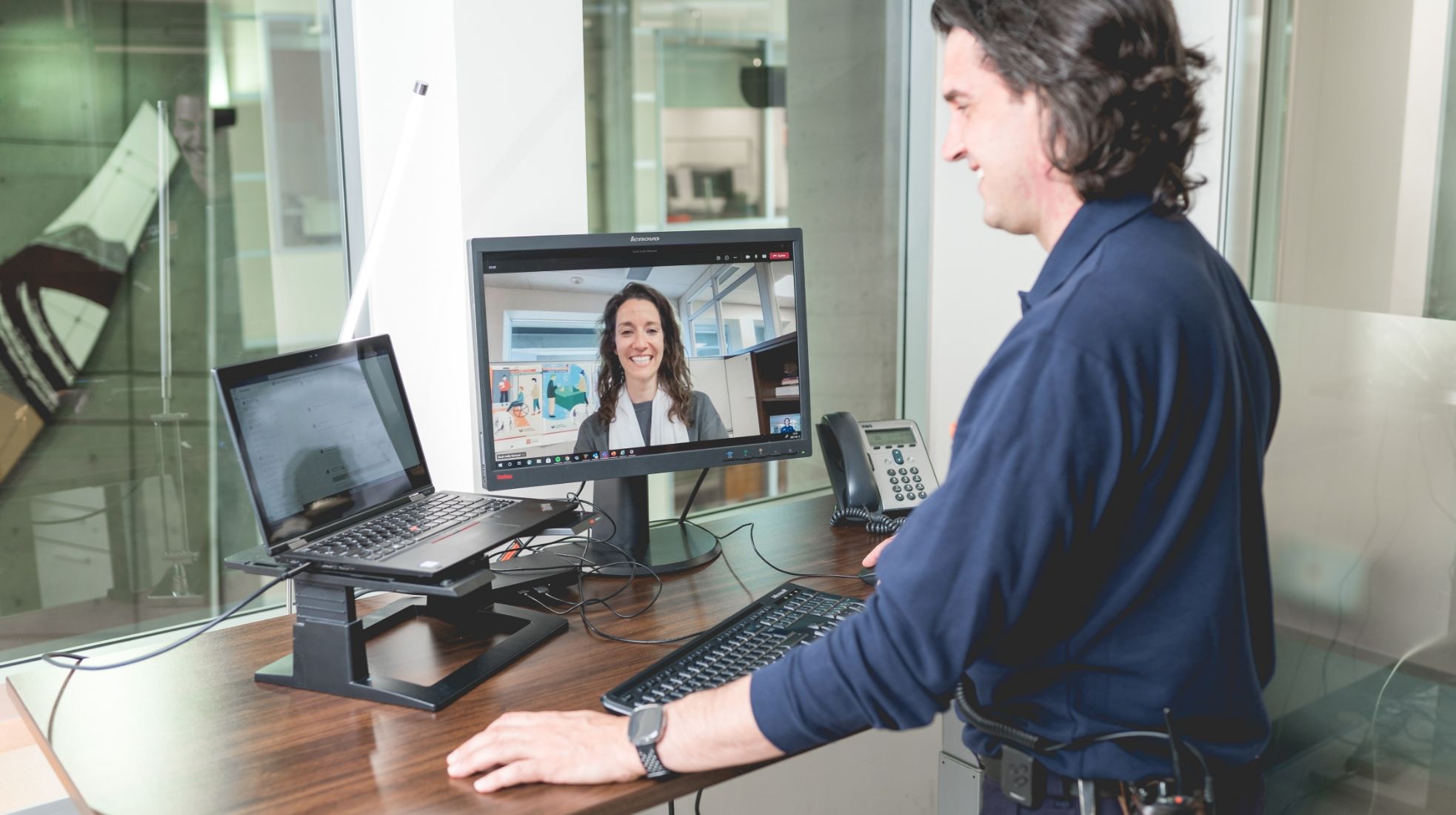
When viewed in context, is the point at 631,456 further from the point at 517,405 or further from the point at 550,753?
the point at 550,753

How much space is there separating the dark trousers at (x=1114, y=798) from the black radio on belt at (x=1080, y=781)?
11mm

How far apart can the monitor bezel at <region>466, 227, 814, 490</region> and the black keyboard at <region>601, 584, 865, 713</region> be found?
1.05ft

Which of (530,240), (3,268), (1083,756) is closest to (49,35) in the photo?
(3,268)

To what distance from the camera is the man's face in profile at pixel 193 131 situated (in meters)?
1.92

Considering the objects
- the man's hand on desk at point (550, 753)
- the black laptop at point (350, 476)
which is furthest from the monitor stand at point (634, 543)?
the man's hand on desk at point (550, 753)

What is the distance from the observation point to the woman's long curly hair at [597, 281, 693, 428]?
1.79m

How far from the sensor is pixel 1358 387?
2.11 m

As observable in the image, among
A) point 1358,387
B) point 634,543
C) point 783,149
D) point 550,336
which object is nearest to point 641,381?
point 550,336

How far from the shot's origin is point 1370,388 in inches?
82.4

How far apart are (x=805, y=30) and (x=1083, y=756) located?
7.04ft

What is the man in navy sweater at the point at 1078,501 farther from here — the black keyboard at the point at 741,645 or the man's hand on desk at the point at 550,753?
the black keyboard at the point at 741,645

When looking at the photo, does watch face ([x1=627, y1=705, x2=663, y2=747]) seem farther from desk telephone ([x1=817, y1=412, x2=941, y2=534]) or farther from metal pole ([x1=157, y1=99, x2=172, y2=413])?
metal pole ([x1=157, y1=99, x2=172, y2=413])

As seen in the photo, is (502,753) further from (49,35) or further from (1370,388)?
(1370,388)

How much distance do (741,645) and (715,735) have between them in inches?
12.2
